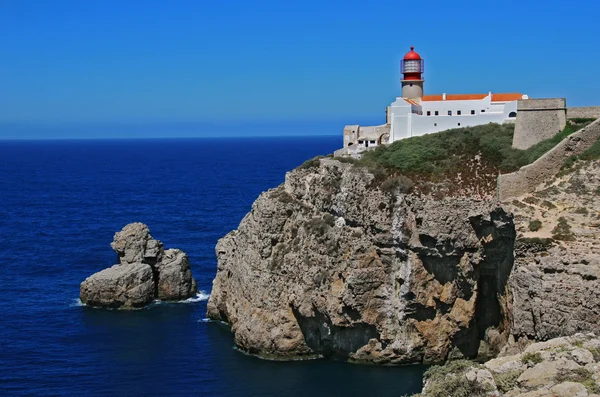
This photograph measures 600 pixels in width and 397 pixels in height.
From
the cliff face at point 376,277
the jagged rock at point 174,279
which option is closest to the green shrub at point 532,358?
the cliff face at point 376,277

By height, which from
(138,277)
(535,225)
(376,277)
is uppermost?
(535,225)

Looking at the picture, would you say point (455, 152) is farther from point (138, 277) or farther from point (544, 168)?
point (138, 277)

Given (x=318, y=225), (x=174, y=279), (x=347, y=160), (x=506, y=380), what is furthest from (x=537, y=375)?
(x=174, y=279)

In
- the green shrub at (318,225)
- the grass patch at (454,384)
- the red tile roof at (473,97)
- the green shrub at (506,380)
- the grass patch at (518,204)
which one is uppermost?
the red tile roof at (473,97)

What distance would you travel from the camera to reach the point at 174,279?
57719mm

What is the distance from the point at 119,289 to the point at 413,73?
1015 inches

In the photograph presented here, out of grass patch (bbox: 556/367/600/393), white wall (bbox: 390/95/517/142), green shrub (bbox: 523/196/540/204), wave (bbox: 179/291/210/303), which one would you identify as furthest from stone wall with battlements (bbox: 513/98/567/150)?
grass patch (bbox: 556/367/600/393)

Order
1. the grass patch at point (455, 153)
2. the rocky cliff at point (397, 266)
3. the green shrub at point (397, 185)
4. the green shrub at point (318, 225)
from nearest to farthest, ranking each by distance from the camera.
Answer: the rocky cliff at point (397, 266) → the green shrub at point (397, 185) → the grass patch at point (455, 153) → the green shrub at point (318, 225)

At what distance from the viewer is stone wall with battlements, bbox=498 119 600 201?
134 ft

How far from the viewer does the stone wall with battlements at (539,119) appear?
47.7 metres

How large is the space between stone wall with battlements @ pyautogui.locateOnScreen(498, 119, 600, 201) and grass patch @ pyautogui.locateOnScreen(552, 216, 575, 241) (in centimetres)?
383

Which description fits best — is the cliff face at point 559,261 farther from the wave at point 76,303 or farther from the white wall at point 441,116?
the wave at point 76,303

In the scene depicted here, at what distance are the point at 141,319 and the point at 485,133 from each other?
82.2 ft

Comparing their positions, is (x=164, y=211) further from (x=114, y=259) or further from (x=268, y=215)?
(x=268, y=215)
